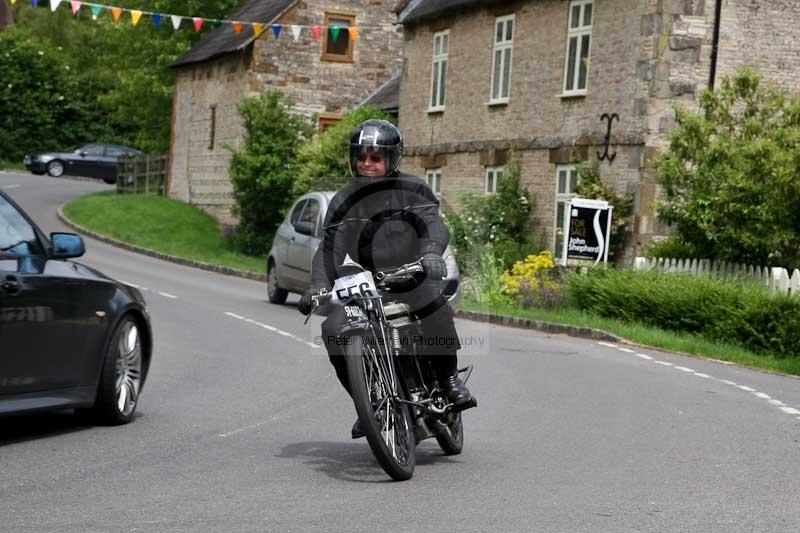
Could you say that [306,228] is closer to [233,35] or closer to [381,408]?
[381,408]

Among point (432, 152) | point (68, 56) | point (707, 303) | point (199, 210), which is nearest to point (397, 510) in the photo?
point (707, 303)

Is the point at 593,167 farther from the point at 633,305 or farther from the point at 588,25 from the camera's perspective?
the point at 633,305

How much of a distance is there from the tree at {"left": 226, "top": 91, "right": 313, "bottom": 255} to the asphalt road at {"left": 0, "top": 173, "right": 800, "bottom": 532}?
71.4ft

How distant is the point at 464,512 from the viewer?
21.5ft

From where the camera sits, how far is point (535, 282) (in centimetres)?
2378

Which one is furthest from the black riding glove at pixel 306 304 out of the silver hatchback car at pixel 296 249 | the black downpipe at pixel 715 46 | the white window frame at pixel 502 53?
the white window frame at pixel 502 53

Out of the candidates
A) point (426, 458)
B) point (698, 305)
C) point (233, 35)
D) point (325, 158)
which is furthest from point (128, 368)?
point (233, 35)

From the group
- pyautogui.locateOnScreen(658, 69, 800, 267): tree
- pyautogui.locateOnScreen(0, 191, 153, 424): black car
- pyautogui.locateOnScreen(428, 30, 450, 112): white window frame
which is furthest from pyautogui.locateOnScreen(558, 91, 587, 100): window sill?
pyautogui.locateOnScreen(0, 191, 153, 424): black car

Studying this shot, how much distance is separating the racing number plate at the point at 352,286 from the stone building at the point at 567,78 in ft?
56.4

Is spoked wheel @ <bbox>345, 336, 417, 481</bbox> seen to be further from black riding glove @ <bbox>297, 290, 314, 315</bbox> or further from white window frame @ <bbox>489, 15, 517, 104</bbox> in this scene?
white window frame @ <bbox>489, 15, 517, 104</bbox>

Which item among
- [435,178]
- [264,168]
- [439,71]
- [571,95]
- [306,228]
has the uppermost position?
[439,71]

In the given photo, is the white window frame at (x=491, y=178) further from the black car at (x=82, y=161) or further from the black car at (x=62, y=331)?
the black car at (x=82, y=161)

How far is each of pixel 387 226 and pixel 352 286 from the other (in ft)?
2.03

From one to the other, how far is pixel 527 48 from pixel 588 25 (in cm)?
223
